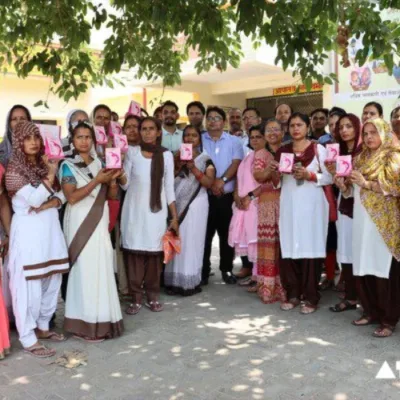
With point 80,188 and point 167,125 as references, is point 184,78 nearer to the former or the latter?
point 167,125

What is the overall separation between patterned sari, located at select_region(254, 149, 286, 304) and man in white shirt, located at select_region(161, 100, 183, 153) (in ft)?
3.98

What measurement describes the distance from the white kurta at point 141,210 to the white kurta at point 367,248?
1.81 metres

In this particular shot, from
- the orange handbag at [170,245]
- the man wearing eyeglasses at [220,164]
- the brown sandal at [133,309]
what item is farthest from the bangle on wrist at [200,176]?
the brown sandal at [133,309]

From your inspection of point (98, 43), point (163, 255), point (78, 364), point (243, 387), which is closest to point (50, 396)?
point (78, 364)

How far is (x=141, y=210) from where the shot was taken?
4715mm

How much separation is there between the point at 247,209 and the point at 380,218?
5.87 ft

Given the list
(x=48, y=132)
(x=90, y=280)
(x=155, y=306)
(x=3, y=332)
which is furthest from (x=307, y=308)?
(x=48, y=132)

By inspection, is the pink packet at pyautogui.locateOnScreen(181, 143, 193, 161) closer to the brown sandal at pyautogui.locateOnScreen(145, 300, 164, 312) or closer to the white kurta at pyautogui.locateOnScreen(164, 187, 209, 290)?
the white kurta at pyautogui.locateOnScreen(164, 187, 209, 290)

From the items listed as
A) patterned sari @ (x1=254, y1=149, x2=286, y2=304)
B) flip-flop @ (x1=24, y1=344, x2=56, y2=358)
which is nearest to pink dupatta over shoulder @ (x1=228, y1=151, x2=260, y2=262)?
patterned sari @ (x1=254, y1=149, x2=286, y2=304)

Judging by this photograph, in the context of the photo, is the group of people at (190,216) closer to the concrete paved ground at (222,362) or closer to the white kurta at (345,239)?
the white kurta at (345,239)

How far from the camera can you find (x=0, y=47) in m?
5.89

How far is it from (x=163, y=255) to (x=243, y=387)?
193 centimetres

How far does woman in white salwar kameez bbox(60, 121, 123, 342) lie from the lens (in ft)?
13.0

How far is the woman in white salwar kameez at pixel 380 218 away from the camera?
12.8ft
